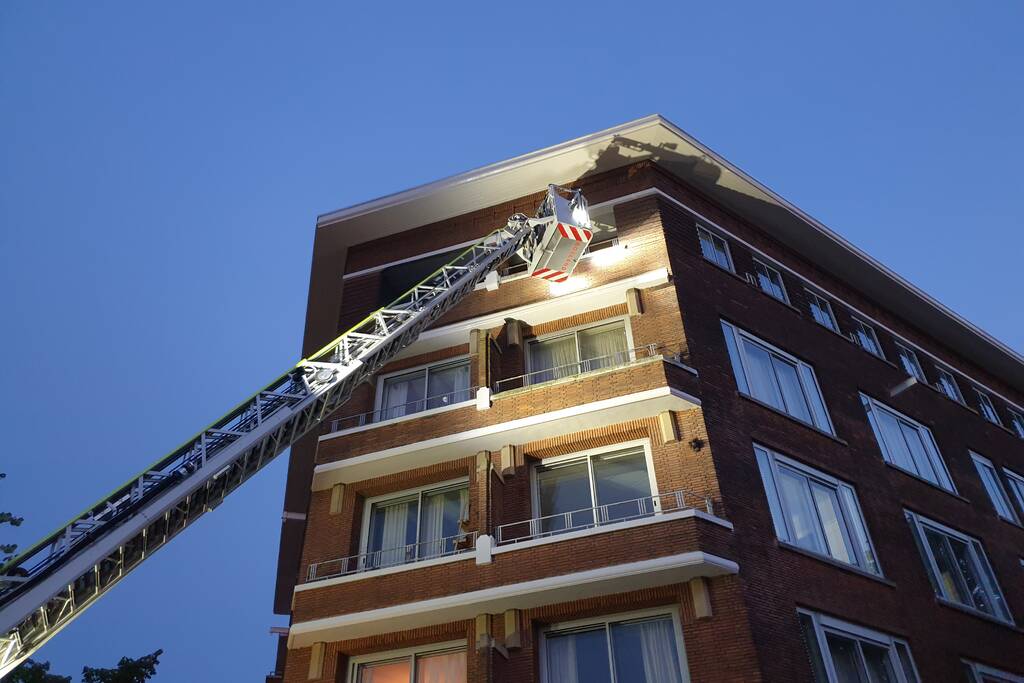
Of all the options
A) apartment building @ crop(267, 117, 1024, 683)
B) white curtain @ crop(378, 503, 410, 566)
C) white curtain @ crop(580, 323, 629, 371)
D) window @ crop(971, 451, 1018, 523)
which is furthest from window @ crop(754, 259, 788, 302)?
white curtain @ crop(378, 503, 410, 566)

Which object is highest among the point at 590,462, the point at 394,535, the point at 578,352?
the point at 578,352

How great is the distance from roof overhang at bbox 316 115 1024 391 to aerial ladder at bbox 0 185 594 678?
7.01 feet

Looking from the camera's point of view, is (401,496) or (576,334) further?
(576,334)

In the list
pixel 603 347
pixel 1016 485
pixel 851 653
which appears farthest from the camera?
pixel 1016 485

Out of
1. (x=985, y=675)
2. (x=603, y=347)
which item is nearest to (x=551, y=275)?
(x=603, y=347)

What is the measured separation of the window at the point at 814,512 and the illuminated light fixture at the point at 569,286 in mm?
5714

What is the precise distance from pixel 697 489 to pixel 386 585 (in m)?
6.45

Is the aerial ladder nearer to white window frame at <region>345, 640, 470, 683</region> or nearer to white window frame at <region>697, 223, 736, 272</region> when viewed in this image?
white window frame at <region>697, 223, 736, 272</region>

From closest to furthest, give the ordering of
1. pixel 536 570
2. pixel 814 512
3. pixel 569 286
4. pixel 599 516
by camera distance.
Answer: pixel 536 570 < pixel 599 516 < pixel 814 512 < pixel 569 286

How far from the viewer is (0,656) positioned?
10.5 m

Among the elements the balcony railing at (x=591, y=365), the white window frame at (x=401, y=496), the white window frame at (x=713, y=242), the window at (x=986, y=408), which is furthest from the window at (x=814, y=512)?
the window at (x=986, y=408)

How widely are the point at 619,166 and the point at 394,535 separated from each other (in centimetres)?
1155

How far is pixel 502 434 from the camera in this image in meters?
18.3

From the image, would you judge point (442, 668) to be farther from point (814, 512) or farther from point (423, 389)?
point (814, 512)
